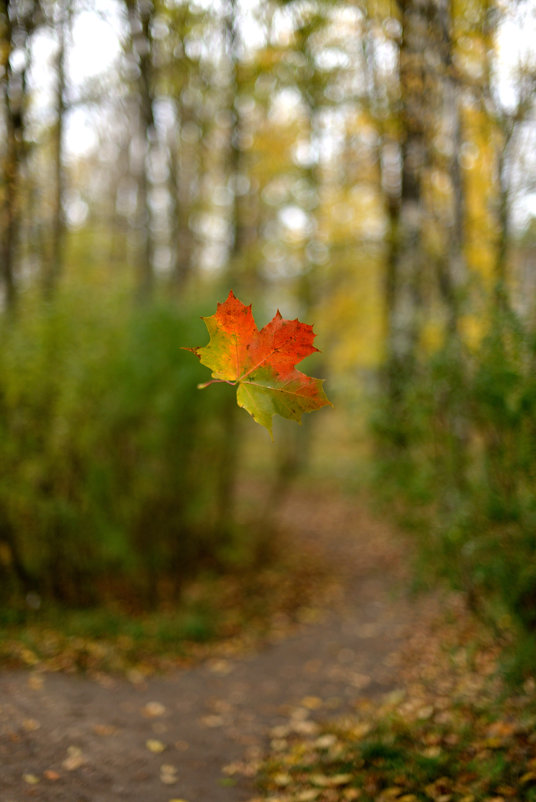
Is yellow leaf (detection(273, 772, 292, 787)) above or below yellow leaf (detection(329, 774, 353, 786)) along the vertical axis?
below

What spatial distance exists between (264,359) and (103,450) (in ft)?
17.7

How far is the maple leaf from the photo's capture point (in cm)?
191

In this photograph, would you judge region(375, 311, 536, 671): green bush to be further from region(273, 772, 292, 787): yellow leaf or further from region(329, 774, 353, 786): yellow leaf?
region(273, 772, 292, 787): yellow leaf

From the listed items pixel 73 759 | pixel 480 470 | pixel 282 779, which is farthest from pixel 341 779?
pixel 480 470

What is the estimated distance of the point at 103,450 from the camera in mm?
6934

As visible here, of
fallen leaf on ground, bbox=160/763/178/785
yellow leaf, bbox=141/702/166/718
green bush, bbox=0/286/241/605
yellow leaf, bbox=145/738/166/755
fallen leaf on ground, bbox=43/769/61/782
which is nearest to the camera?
fallen leaf on ground, bbox=43/769/61/782

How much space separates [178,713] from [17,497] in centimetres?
259

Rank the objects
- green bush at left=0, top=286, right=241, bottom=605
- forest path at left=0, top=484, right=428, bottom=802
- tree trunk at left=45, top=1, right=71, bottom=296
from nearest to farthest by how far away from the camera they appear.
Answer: forest path at left=0, top=484, right=428, bottom=802
green bush at left=0, top=286, right=241, bottom=605
tree trunk at left=45, top=1, right=71, bottom=296

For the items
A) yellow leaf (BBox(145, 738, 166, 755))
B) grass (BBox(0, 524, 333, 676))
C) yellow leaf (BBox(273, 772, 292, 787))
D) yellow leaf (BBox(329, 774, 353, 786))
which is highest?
yellow leaf (BBox(329, 774, 353, 786))

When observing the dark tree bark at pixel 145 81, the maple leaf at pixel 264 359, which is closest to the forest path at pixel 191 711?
the maple leaf at pixel 264 359

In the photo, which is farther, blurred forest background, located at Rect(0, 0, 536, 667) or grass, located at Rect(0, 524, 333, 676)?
grass, located at Rect(0, 524, 333, 676)

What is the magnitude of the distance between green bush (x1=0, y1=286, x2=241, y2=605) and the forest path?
1.82 meters

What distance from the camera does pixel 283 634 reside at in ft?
21.9

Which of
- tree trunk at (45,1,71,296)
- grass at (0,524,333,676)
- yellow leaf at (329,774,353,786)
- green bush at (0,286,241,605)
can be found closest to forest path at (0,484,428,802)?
grass at (0,524,333,676)
